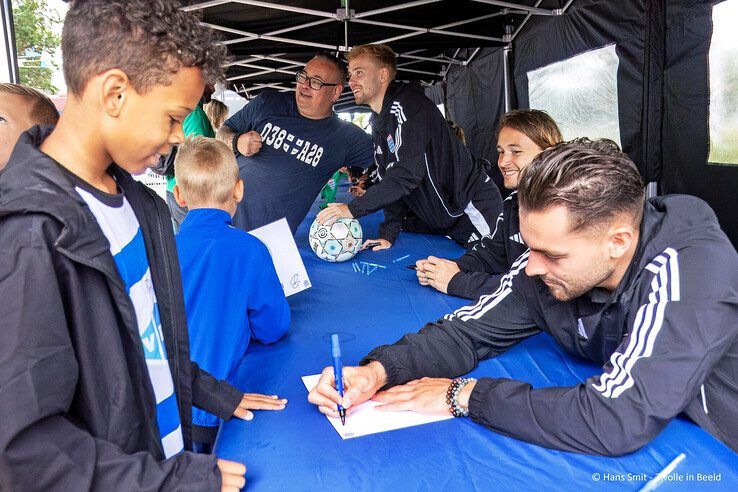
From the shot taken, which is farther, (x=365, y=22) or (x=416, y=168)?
(x=365, y=22)

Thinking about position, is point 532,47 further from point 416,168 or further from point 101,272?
point 101,272

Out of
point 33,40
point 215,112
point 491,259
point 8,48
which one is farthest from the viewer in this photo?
point 215,112

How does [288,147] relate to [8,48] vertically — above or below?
below

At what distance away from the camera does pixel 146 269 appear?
3.40 ft

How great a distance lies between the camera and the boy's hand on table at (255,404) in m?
1.21

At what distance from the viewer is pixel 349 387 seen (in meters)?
1.26

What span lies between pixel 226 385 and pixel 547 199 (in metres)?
0.84

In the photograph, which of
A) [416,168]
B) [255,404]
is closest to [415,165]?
[416,168]

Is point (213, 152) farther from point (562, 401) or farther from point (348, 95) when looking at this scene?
point (348, 95)

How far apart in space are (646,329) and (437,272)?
117 centimetres

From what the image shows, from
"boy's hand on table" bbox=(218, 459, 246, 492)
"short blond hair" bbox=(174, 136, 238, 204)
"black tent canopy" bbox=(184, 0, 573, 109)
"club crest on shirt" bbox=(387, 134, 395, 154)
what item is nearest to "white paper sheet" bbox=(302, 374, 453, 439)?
"boy's hand on table" bbox=(218, 459, 246, 492)

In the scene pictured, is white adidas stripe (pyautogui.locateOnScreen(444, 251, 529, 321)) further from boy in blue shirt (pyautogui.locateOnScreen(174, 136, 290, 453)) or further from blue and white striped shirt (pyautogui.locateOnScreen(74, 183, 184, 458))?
blue and white striped shirt (pyautogui.locateOnScreen(74, 183, 184, 458))

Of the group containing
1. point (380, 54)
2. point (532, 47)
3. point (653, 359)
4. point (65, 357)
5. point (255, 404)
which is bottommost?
point (255, 404)

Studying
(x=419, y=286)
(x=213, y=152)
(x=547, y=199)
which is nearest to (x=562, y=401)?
(x=547, y=199)
